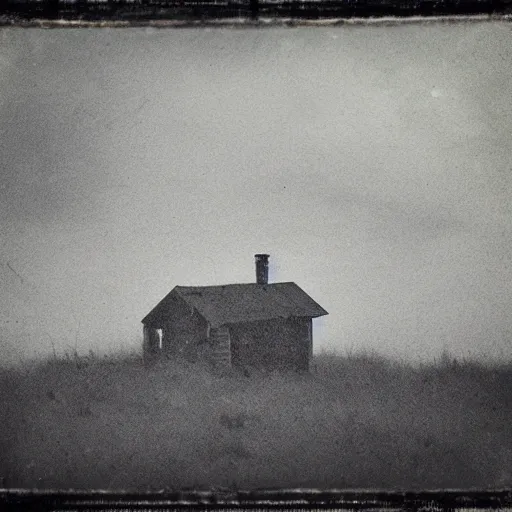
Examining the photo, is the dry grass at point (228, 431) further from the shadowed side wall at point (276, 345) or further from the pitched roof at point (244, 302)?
the pitched roof at point (244, 302)

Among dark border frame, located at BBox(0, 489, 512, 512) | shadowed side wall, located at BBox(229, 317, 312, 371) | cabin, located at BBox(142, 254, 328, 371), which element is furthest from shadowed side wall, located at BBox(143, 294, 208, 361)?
dark border frame, located at BBox(0, 489, 512, 512)

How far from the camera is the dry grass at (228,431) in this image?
2301mm

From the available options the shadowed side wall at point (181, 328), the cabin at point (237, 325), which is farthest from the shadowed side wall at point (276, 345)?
the shadowed side wall at point (181, 328)

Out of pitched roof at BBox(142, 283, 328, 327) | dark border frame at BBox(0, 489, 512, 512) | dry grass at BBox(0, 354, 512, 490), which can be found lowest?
dark border frame at BBox(0, 489, 512, 512)

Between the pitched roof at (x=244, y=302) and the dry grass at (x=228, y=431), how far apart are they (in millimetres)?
205

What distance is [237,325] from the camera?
236cm

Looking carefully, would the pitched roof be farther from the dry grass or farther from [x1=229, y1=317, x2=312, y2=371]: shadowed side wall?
the dry grass

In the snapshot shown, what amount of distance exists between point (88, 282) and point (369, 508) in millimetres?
1394

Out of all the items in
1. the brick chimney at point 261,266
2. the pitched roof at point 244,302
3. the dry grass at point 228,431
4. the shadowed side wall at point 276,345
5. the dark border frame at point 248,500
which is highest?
the brick chimney at point 261,266

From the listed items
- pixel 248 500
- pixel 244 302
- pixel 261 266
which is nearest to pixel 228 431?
pixel 248 500

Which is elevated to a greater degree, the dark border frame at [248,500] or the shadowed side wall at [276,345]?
the shadowed side wall at [276,345]

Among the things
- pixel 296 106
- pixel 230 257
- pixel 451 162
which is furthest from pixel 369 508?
pixel 296 106

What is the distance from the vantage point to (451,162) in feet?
7.77

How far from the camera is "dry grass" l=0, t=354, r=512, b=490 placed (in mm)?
2301
